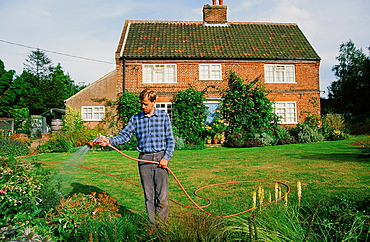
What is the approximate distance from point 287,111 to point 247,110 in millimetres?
3171

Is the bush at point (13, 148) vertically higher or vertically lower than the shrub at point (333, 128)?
lower

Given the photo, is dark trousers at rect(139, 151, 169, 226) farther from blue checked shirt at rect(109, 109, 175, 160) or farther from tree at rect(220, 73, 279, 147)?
tree at rect(220, 73, 279, 147)

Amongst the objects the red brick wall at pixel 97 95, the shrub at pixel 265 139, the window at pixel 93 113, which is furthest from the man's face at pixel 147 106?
the window at pixel 93 113

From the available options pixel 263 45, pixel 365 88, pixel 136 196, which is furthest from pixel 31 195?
pixel 365 88

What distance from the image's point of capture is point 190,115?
57.6 ft

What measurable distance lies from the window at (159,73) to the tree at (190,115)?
52.7 inches

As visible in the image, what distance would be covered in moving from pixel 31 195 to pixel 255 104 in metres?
15.6

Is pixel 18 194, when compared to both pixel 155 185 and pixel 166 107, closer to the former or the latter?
pixel 155 185

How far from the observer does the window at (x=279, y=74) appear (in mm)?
19247

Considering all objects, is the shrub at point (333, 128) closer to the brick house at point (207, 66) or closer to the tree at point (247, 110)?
the brick house at point (207, 66)

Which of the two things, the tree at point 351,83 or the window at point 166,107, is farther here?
the tree at point 351,83

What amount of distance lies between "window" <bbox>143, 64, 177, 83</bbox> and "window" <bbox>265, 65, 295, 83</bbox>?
5.90 metres

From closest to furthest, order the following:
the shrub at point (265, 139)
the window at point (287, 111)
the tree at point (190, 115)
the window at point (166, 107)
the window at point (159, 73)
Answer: the shrub at point (265, 139), the tree at point (190, 115), the window at point (166, 107), the window at point (159, 73), the window at point (287, 111)

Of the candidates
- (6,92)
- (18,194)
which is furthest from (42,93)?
(18,194)
